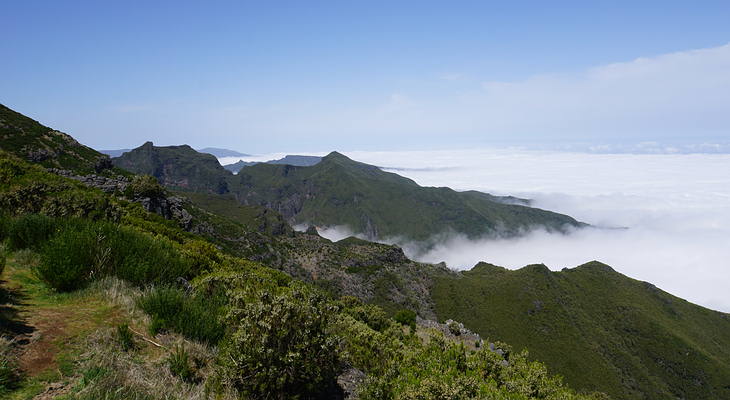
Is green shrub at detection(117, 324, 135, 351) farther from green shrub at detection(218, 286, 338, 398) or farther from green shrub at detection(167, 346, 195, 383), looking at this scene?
green shrub at detection(218, 286, 338, 398)

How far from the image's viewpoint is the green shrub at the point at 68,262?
8469mm

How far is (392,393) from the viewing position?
830 cm

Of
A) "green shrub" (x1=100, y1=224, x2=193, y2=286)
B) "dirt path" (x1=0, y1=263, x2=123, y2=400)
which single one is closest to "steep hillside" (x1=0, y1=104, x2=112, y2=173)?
"green shrub" (x1=100, y1=224, x2=193, y2=286)

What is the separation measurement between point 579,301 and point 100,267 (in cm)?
20710

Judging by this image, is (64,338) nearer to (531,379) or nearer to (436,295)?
(531,379)

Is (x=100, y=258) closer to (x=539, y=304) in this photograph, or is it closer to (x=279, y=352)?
(x=279, y=352)

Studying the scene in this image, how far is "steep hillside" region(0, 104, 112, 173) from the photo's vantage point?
70.8 meters

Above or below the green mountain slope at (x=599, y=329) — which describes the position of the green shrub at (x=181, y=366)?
above

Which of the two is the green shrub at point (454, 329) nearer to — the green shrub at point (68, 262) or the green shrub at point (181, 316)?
the green shrub at point (181, 316)

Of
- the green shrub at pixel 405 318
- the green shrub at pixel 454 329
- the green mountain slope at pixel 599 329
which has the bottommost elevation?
the green mountain slope at pixel 599 329

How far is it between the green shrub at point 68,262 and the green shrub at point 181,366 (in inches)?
160

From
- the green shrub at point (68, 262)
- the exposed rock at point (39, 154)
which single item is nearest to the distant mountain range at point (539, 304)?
the exposed rock at point (39, 154)

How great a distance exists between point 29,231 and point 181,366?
925 cm

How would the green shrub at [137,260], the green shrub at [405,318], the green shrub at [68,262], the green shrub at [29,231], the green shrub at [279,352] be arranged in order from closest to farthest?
the green shrub at [279,352], the green shrub at [68,262], the green shrub at [137,260], the green shrub at [29,231], the green shrub at [405,318]
